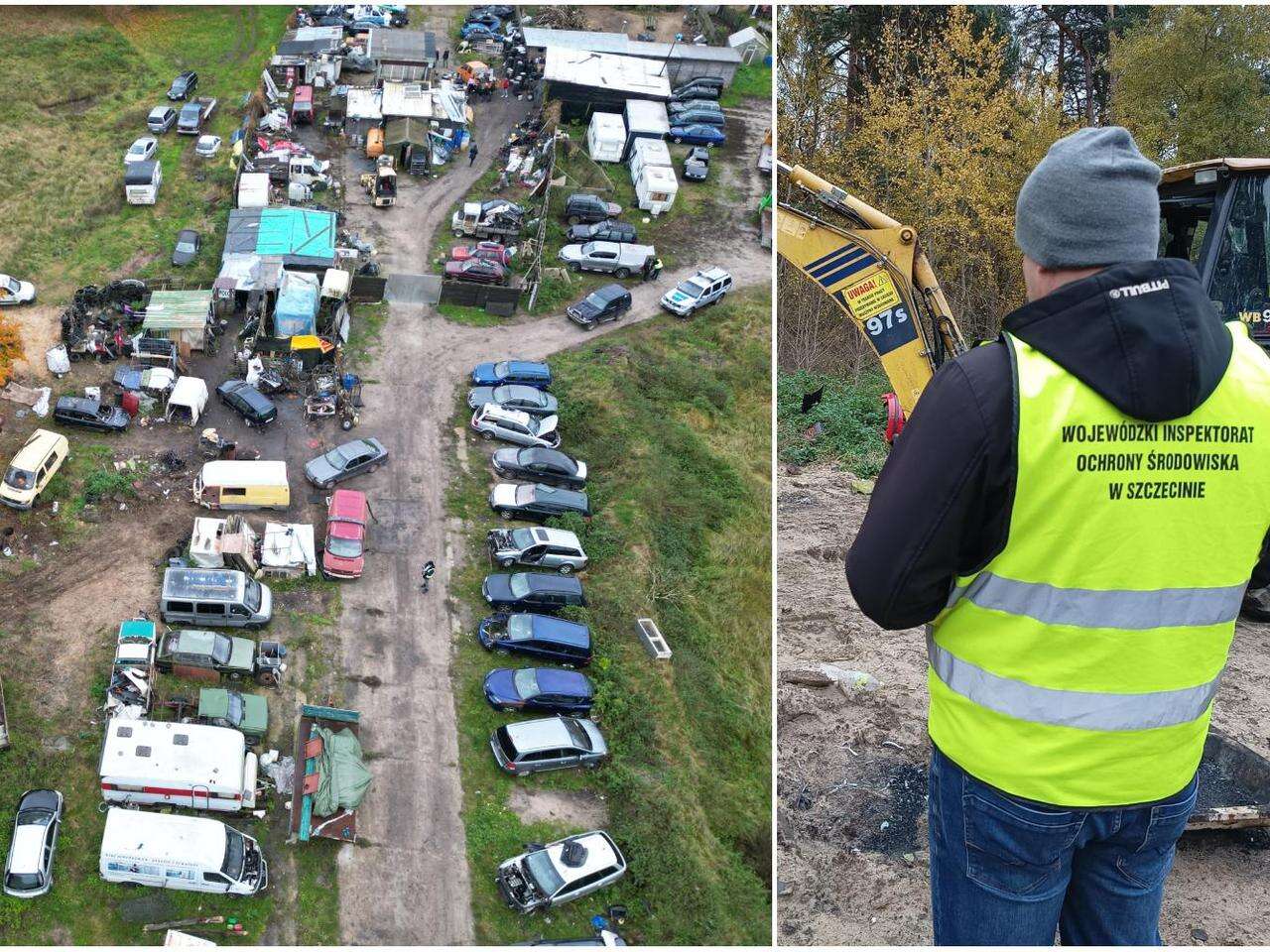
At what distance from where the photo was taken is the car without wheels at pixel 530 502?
60.3 feet

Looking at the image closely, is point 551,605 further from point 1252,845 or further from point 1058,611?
point 1058,611

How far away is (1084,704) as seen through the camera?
254 centimetres

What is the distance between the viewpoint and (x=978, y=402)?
2.33m

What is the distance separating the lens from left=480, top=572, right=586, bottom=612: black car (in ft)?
54.2

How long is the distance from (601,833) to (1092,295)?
12.3 m

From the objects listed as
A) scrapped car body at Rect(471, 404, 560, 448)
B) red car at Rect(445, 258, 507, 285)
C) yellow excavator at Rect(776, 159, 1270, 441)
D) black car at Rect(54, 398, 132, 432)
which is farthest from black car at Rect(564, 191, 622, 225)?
yellow excavator at Rect(776, 159, 1270, 441)

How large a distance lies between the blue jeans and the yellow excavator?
6337 mm

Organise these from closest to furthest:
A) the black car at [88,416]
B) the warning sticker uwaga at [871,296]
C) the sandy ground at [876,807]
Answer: the sandy ground at [876,807]
the warning sticker uwaga at [871,296]
the black car at [88,416]

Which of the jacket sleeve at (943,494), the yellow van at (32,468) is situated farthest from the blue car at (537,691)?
the jacket sleeve at (943,494)

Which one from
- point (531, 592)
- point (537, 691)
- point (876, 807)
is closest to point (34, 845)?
point (537, 691)

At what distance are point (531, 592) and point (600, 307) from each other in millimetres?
9142

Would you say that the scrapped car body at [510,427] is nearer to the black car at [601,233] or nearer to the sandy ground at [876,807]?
the black car at [601,233]

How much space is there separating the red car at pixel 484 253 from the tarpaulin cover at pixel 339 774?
13631 mm

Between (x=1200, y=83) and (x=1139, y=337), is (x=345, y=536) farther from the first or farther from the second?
(x=1200, y=83)
